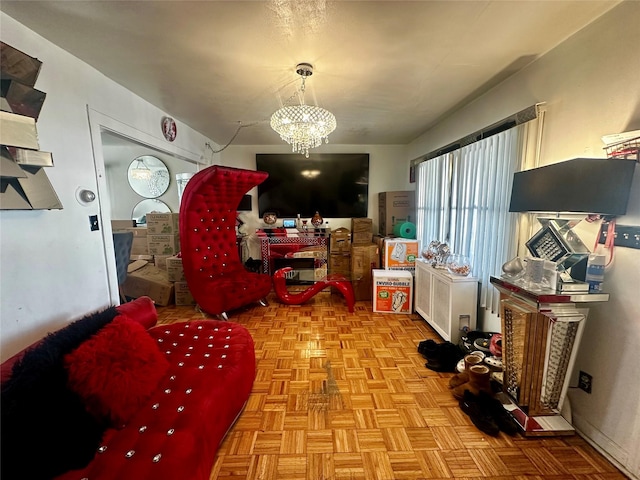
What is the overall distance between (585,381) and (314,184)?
357cm

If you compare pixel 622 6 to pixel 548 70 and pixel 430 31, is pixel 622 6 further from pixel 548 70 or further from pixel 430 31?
pixel 430 31

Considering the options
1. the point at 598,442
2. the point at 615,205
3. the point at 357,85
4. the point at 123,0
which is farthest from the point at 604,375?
the point at 123,0

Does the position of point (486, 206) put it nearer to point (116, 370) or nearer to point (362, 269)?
point (362, 269)

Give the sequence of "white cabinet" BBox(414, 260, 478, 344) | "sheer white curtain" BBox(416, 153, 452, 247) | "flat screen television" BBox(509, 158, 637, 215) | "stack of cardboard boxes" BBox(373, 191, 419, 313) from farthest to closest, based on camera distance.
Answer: "stack of cardboard boxes" BBox(373, 191, 419, 313), "sheer white curtain" BBox(416, 153, 452, 247), "white cabinet" BBox(414, 260, 478, 344), "flat screen television" BBox(509, 158, 637, 215)

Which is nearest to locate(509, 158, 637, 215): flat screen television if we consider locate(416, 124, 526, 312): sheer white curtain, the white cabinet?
locate(416, 124, 526, 312): sheer white curtain

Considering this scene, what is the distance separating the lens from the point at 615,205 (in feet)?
3.78

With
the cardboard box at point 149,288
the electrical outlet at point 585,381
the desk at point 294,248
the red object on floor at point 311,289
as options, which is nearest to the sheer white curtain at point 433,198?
the red object on floor at point 311,289

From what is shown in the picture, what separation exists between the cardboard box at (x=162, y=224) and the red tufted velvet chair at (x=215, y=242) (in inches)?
43.0

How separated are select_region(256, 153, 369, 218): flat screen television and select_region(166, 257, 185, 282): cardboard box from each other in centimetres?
149

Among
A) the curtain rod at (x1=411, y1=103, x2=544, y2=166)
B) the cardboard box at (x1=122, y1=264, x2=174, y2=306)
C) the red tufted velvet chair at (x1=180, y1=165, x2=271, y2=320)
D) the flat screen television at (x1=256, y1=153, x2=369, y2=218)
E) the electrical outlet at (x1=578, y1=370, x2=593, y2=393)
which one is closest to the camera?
the electrical outlet at (x1=578, y1=370, x2=593, y2=393)

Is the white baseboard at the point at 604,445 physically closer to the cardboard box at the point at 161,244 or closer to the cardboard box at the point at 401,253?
the cardboard box at the point at 401,253

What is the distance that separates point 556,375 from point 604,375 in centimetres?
20

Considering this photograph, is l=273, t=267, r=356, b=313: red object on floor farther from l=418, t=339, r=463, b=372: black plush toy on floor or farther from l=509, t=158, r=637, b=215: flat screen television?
l=509, t=158, r=637, b=215: flat screen television

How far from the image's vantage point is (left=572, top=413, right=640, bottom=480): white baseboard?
3.98 ft
